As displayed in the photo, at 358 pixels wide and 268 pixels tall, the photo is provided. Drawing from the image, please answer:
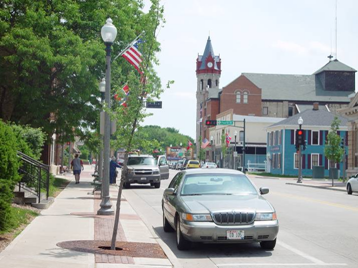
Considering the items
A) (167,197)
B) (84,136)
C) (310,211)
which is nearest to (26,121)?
(84,136)

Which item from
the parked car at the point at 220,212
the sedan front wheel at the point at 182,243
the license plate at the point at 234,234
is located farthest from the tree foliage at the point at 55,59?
the license plate at the point at 234,234

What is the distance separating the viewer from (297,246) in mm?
11609

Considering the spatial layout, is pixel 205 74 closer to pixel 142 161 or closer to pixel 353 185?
pixel 142 161

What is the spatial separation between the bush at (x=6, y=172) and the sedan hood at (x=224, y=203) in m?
3.22

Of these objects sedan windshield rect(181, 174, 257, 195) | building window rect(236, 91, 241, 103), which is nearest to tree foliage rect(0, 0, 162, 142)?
sedan windshield rect(181, 174, 257, 195)

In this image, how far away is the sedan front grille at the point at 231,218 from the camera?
10.2 metres

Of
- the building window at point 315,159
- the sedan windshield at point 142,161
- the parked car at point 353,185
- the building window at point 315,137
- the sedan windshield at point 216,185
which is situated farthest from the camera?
the building window at point 315,159

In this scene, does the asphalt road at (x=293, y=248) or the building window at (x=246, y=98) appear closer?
the asphalt road at (x=293, y=248)

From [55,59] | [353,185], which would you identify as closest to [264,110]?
[353,185]

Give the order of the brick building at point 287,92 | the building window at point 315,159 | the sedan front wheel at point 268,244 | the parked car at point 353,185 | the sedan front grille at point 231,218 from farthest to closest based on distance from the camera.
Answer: the brick building at point 287,92, the building window at point 315,159, the parked car at point 353,185, the sedan front wheel at point 268,244, the sedan front grille at point 231,218

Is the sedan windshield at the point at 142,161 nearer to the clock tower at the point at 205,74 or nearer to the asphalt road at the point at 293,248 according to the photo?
the asphalt road at the point at 293,248

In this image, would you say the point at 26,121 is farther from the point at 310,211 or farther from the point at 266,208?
the point at 266,208

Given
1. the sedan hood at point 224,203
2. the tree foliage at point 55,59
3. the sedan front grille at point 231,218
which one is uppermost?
the tree foliage at point 55,59

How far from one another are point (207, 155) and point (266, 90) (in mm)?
19453
